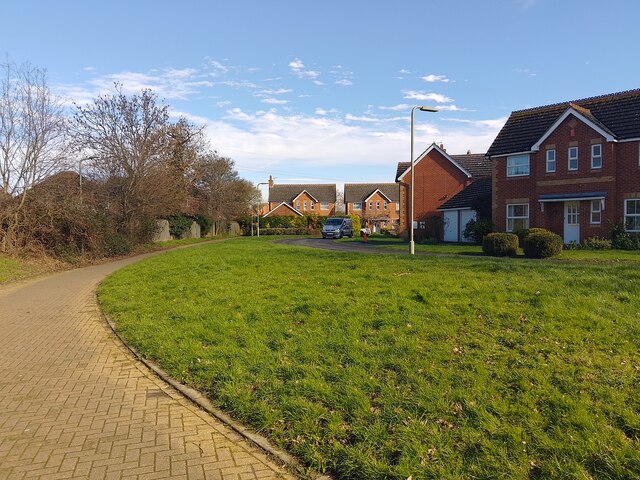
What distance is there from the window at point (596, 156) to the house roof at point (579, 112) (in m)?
0.86

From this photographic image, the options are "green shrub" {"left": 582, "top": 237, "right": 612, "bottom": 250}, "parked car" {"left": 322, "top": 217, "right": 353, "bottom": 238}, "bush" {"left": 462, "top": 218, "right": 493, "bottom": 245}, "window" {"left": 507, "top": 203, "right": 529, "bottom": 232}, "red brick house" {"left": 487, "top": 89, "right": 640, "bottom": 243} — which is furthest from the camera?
"parked car" {"left": 322, "top": 217, "right": 353, "bottom": 238}

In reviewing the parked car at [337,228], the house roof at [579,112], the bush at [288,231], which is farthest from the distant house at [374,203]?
the house roof at [579,112]

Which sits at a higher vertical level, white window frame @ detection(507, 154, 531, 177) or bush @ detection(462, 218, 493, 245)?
white window frame @ detection(507, 154, 531, 177)

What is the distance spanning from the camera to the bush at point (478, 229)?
92.4 ft

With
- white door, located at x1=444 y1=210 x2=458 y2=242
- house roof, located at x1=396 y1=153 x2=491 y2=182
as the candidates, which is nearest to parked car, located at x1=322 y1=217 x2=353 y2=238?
house roof, located at x1=396 y1=153 x2=491 y2=182

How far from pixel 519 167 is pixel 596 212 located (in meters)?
4.94

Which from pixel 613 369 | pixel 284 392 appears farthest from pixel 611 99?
pixel 284 392

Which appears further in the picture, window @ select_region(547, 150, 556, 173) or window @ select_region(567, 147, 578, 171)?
window @ select_region(547, 150, 556, 173)

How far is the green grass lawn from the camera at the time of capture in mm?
3680

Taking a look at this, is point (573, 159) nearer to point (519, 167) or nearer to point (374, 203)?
point (519, 167)

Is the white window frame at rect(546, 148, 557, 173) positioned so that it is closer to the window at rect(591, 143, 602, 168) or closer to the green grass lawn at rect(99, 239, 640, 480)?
the window at rect(591, 143, 602, 168)

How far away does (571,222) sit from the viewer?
2486 centimetres

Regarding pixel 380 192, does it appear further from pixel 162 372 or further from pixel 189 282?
pixel 162 372

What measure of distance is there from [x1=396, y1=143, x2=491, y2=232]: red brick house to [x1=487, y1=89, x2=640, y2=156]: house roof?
919 centimetres
